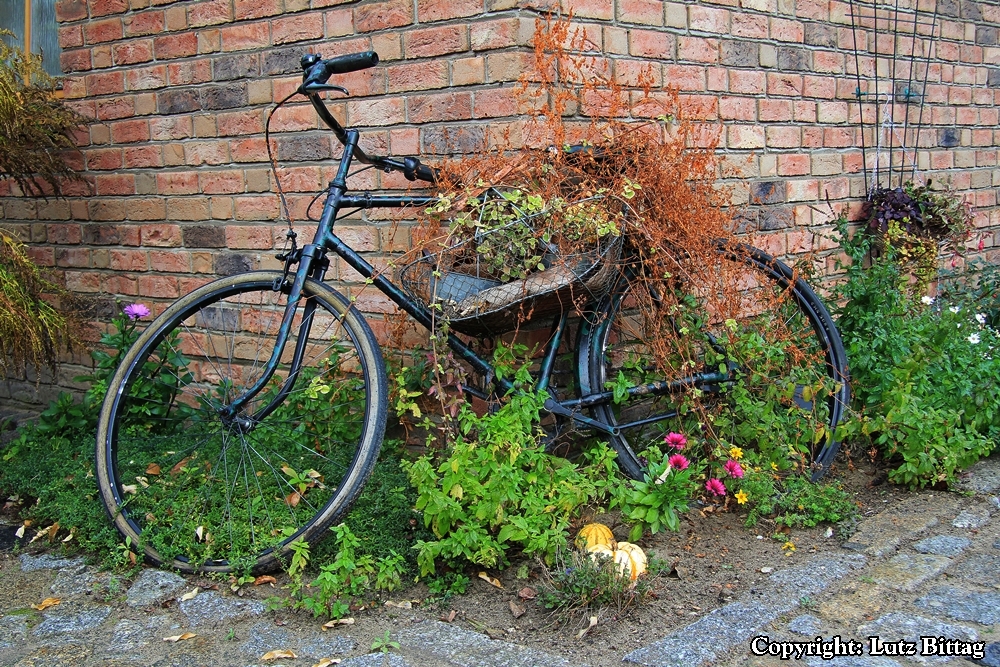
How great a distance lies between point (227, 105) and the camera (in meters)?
3.66

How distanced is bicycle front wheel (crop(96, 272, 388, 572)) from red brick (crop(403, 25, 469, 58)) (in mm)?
944

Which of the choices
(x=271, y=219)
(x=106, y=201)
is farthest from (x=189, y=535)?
(x=106, y=201)

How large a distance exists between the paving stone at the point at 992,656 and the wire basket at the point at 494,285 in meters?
1.38

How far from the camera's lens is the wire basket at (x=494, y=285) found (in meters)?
2.65

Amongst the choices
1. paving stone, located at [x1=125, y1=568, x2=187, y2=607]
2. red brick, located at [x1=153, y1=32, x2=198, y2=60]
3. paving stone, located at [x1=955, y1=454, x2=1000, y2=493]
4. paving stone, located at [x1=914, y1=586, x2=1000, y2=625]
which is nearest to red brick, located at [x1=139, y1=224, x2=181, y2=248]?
red brick, located at [x1=153, y1=32, x2=198, y2=60]

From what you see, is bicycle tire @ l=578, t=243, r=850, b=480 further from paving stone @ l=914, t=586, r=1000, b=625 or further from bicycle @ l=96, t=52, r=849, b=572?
paving stone @ l=914, t=586, r=1000, b=625

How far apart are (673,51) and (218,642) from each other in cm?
253

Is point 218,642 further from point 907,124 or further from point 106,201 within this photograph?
point 907,124

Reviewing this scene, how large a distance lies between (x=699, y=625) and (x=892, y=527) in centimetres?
99

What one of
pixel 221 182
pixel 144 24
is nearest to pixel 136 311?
pixel 221 182

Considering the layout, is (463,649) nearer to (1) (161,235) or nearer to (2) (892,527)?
(2) (892,527)

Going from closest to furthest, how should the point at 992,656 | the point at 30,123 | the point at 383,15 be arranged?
1. the point at 992,656
2. the point at 383,15
3. the point at 30,123

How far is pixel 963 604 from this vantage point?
7.82 feet

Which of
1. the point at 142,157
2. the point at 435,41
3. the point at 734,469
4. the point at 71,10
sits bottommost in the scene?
the point at 734,469
